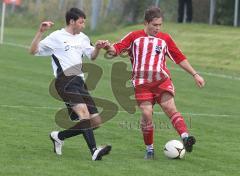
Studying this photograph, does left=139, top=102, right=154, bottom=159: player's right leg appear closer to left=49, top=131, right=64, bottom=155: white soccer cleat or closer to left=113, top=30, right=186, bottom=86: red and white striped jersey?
left=113, top=30, right=186, bottom=86: red and white striped jersey

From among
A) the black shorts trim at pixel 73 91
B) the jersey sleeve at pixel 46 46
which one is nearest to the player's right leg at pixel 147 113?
the black shorts trim at pixel 73 91

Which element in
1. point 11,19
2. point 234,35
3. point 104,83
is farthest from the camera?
point 11,19

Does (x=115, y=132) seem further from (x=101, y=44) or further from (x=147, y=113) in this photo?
(x=101, y=44)

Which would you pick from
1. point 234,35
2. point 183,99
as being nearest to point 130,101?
point 183,99

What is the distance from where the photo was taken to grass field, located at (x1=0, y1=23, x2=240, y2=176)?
10.3m

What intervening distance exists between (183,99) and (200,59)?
13.9 meters

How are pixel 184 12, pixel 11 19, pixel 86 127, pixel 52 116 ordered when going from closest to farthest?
1. pixel 86 127
2. pixel 52 116
3. pixel 184 12
4. pixel 11 19

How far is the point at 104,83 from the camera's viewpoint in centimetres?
2244

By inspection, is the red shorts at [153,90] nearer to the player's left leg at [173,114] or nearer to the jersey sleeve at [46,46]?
the player's left leg at [173,114]

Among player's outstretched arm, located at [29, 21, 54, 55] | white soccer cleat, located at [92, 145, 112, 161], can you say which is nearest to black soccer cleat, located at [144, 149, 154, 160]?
white soccer cleat, located at [92, 145, 112, 161]

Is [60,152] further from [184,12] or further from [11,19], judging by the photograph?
[11,19]

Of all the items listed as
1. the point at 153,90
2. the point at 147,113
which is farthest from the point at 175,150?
the point at 153,90

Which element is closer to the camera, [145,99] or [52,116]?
[145,99]

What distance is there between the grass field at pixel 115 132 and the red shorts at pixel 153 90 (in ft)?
2.59
